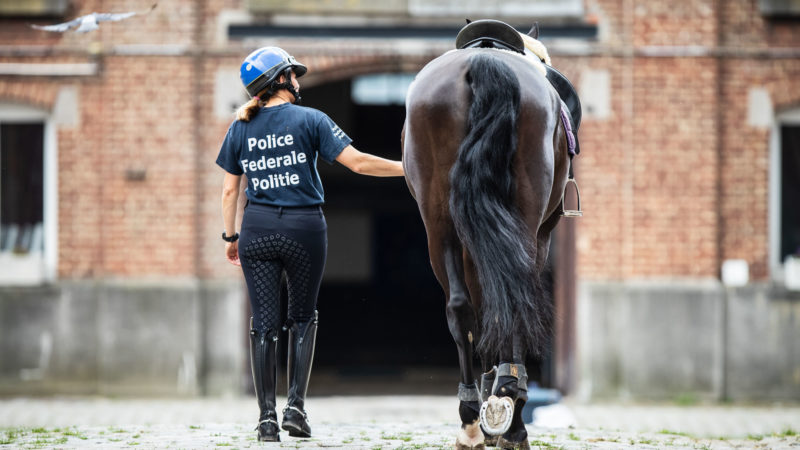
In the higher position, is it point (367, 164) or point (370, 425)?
point (367, 164)

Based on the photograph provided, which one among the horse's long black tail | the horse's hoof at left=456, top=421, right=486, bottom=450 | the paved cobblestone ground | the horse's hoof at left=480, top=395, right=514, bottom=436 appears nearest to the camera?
the horse's hoof at left=480, top=395, right=514, bottom=436

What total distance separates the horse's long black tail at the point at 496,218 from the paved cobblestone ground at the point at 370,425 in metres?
1.21

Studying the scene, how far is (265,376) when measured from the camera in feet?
19.9

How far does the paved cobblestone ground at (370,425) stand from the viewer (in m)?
6.30

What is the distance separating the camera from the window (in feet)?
41.1

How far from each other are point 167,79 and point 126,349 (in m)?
2.93

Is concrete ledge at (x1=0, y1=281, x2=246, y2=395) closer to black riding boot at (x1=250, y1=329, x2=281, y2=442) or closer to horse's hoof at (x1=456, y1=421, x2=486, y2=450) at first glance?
black riding boot at (x1=250, y1=329, x2=281, y2=442)

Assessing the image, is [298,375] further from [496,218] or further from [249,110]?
[496,218]

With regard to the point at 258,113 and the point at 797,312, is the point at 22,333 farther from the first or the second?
the point at 797,312

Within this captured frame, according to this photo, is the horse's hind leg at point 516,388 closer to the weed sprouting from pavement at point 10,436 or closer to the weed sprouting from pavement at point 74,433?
the weed sprouting from pavement at point 74,433

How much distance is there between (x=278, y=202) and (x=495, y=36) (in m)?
1.44

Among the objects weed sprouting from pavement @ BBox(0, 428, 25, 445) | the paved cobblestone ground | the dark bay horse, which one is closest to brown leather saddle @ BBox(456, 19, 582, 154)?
the dark bay horse

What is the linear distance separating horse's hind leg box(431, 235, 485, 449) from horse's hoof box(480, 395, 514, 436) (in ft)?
1.24

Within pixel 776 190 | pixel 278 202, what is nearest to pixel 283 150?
pixel 278 202
